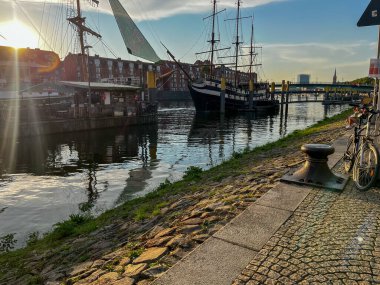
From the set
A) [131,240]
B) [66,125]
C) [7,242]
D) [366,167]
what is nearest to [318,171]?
[366,167]

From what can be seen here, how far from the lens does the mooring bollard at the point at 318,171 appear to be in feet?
19.3

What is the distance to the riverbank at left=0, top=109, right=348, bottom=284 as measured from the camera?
12.7 ft

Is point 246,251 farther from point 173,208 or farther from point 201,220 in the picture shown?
point 173,208

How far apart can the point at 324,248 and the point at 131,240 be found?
9.89 feet

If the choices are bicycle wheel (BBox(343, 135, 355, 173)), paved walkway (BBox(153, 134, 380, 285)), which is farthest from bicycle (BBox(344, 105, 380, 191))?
bicycle wheel (BBox(343, 135, 355, 173))

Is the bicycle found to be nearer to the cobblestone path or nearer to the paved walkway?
the paved walkway

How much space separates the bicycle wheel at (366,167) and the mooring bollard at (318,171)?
1.27ft

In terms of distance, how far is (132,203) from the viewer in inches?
347

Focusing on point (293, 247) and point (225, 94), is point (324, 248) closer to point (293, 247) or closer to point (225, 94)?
point (293, 247)

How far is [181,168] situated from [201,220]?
10051 mm

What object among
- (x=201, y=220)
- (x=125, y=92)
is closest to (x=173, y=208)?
(x=201, y=220)

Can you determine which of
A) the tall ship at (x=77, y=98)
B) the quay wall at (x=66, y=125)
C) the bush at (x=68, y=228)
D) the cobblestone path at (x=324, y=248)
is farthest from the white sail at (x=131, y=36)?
the cobblestone path at (x=324, y=248)

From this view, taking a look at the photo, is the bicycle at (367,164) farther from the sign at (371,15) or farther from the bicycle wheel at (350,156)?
the sign at (371,15)

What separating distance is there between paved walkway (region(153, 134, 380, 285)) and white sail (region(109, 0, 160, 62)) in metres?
41.9
